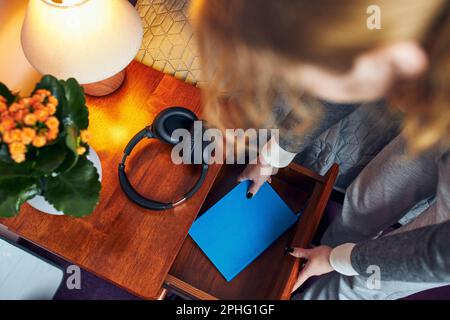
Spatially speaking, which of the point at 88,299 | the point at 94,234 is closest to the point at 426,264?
the point at 94,234

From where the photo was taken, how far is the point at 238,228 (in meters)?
0.93

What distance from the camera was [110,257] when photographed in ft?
2.54

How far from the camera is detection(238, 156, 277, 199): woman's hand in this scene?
902mm

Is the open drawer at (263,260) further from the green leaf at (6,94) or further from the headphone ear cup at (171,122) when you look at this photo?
the green leaf at (6,94)

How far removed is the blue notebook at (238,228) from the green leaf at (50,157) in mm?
406

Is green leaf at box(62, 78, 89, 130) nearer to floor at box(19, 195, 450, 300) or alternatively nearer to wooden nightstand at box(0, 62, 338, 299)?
wooden nightstand at box(0, 62, 338, 299)

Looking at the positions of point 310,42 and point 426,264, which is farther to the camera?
point 426,264

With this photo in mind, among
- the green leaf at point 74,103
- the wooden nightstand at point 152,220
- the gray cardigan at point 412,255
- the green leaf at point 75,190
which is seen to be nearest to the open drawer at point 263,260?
the wooden nightstand at point 152,220

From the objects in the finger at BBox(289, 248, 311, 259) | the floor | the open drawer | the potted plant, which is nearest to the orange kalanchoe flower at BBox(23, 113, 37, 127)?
the potted plant

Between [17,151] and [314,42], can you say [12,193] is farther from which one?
[314,42]

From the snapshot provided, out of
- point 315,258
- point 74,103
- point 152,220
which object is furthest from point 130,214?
point 315,258

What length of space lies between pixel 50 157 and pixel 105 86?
321 millimetres
